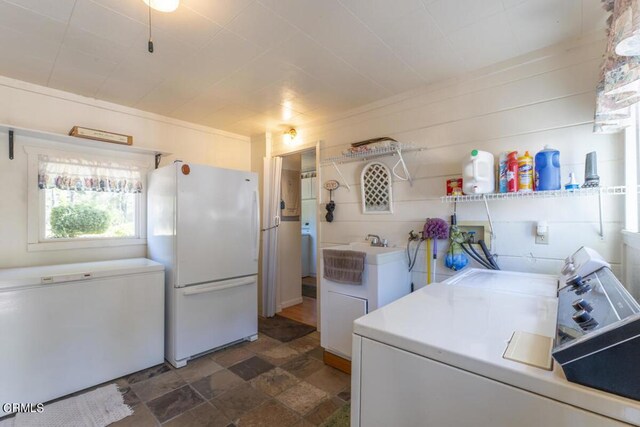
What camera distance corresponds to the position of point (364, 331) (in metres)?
0.94

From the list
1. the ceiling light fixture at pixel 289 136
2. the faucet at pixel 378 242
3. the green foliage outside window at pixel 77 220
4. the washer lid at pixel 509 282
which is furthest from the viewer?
the ceiling light fixture at pixel 289 136

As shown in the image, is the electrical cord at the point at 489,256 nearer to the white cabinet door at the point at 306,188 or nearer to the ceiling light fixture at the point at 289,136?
the ceiling light fixture at the point at 289,136

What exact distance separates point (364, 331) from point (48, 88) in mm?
3148

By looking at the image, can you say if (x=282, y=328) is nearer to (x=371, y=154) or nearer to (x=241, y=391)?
(x=241, y=391)

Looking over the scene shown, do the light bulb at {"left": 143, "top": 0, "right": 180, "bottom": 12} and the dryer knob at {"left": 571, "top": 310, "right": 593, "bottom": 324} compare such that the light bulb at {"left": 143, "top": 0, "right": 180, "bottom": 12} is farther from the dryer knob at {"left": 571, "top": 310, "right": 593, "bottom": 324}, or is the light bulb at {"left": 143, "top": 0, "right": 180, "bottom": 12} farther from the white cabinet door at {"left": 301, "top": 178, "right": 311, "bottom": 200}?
the white cabinet door at {"left": 301, "top": 178, "right": 311, "bottom": 200}

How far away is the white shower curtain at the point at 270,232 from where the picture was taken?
3.56 metres

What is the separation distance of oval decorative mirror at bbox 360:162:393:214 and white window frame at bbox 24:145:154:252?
7.32 ft

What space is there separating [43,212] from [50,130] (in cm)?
69

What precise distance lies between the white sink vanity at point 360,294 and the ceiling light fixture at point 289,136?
1.73 meters

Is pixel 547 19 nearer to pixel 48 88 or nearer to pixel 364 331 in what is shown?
pixel 364 331

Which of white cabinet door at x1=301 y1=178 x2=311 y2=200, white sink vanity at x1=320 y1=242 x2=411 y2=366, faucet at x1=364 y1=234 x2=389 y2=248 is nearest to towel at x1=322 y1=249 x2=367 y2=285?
white sink vanity at x1=320 y1=242 x2=411 y2=366

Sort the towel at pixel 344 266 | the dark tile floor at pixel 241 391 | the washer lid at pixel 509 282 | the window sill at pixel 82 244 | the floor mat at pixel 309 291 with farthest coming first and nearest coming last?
1. the floor mat at pixel 309 291
2. the window sill at pixel 82 244
3. the towel at pixel 344 266
4. the dark tile floor at pixel 241 391
5. the washer lid at pixel 509 282

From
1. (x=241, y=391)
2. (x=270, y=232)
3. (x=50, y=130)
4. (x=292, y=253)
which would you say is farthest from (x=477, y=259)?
(x=50, y=130)

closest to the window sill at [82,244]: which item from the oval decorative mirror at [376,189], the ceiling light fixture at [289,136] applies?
the ceiling light fixture at [289,136]
